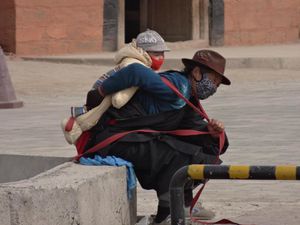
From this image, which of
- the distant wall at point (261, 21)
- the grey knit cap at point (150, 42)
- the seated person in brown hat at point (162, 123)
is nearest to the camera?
the seated person in brown hat at point (162, 123)

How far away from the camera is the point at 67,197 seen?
17.4ft

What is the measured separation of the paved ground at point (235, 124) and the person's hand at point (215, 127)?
54cm

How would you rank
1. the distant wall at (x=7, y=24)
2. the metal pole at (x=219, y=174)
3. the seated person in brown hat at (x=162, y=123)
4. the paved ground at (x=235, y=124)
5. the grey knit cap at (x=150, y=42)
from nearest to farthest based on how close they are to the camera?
the metal pole at (x=219, y=174) → the seated person in brown hat at (x=162, y=123) → the grey knit cap at (x=150, y=42) → the paved ground at (x=235, y=124) → the distant wall at (x=7, y=24)

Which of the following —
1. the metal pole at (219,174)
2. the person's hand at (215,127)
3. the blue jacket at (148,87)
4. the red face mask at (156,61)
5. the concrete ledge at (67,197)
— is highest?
the red face mask at (156,61)

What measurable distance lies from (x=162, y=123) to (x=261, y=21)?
50.9 ft

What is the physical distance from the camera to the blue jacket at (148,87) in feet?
19.6

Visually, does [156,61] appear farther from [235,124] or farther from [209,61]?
[235,124]

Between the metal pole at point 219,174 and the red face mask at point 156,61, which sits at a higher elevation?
the red face mask at point 156,61

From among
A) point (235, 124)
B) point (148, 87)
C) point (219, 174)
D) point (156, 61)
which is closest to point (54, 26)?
point (235, 124)

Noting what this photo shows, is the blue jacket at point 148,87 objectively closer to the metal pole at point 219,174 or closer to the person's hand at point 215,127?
the person's hand at point 215,127

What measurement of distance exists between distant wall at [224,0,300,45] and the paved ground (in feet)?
12.2

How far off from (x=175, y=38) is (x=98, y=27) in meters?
2.72

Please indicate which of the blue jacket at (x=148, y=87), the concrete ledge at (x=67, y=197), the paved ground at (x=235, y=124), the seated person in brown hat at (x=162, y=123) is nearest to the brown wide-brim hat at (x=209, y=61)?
the seated person in brown hat at (x=162, y=123)

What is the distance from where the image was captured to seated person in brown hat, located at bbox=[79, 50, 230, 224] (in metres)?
5.97
